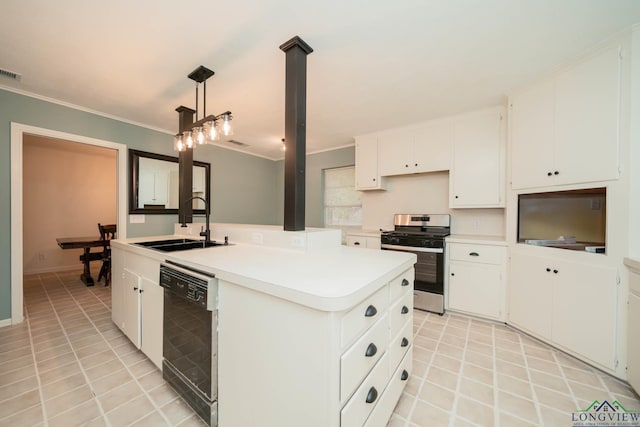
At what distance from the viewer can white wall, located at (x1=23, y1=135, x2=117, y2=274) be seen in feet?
15.1

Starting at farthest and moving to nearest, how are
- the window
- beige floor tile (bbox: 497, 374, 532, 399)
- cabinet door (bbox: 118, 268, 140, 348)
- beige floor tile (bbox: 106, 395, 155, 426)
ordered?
the window → cabinet door (bbox: 118, 268, 140, 348) → beige floor tile (bbox: 497, 374, 532, 399) → beige floor tile (bbox: 106, 395, 155, 426)

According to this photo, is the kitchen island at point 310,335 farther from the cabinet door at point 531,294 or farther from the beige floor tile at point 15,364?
the cabinet door at point 531,294

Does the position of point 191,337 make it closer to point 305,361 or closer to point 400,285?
point 305,361

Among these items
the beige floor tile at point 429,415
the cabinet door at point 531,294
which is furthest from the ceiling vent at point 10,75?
the cabinet door at point 531,294

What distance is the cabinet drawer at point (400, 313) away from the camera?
130 centimetres

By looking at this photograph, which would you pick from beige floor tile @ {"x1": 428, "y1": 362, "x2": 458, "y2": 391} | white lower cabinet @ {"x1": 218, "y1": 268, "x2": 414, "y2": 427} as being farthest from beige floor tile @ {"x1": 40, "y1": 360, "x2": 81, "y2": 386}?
beige floor tile @ {"x1": 428, "y1": 362, "x2": 458, "y2": 391}

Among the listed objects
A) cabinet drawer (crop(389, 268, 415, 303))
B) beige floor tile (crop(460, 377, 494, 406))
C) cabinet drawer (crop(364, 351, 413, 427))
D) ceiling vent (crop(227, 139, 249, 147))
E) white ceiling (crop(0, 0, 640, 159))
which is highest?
white ceiling (crop(0, 0, 640, 159))

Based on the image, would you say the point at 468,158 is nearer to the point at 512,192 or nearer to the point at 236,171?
the point at 512,192

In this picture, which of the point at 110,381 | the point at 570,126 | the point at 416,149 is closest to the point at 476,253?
the point at 570,126

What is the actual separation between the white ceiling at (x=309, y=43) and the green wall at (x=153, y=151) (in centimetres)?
22

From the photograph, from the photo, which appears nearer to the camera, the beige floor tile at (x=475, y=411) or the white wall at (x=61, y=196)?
the beige floor tile at (x=475, y=411)

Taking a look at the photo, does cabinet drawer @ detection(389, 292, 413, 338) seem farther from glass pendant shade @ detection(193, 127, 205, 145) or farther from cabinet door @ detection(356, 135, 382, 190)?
cabinet door @ detection(356, 135, 382, 190)

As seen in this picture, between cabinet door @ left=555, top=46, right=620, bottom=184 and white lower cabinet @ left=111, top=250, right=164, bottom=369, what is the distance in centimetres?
332

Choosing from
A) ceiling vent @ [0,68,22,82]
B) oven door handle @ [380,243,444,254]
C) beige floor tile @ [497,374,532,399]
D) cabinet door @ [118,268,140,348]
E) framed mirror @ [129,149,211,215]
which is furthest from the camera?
framed mirror @ [129,149,211,215]
